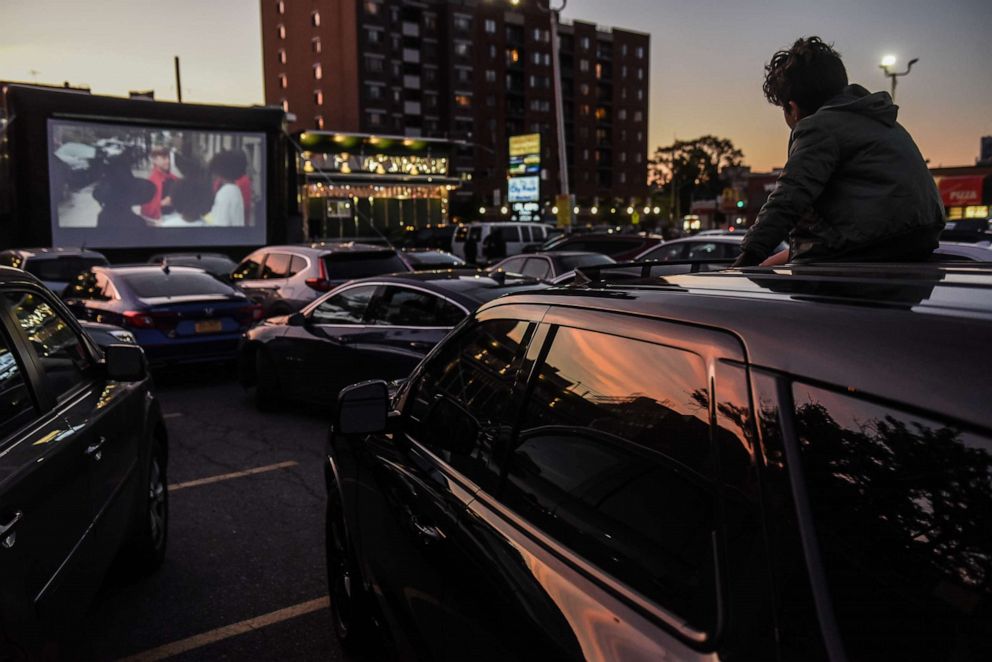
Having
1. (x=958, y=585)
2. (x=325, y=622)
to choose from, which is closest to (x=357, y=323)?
(x=325, y=622)

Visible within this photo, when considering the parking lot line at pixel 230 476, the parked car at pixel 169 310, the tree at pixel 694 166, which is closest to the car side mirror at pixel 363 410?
the parking lot line at pixel 230 476

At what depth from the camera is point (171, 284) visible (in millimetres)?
10398

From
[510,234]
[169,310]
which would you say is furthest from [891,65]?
[169,310]

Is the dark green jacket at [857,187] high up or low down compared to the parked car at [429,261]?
up

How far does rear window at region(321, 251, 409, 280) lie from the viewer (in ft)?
37.7

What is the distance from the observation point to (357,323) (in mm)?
7469

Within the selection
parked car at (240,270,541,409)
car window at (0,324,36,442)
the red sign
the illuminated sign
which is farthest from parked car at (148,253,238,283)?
the red sign

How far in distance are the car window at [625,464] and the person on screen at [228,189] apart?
26672 millimetres

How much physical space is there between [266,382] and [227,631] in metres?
4.90

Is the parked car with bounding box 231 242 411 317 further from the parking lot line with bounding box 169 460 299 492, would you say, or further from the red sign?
the red sign

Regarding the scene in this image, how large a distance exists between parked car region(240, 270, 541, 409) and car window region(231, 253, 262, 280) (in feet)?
16.0

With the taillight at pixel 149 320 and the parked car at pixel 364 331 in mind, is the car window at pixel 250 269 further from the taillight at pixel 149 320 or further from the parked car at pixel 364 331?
the parked car at pixel 364 331

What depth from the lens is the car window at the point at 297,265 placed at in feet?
38.9

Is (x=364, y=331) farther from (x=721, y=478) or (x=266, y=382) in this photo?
(x=721, y=478)
